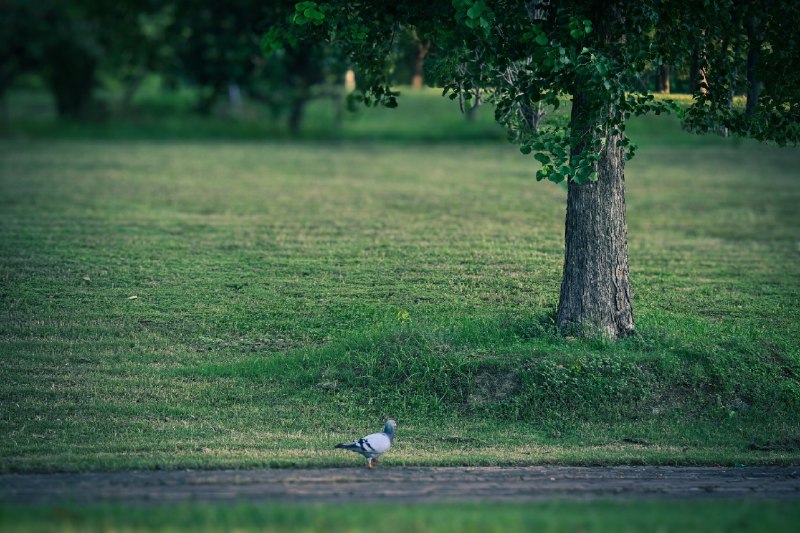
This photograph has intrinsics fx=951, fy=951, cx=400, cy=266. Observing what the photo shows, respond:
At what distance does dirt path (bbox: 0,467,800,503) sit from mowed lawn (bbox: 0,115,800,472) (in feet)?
0.95

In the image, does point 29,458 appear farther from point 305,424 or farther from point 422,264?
point 422,264

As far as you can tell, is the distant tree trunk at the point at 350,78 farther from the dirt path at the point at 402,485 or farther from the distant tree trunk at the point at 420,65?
the dirt path at the point at 402,485

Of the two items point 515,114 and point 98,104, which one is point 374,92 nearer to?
point 515,114

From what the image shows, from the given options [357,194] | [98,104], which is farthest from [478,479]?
[98,104]

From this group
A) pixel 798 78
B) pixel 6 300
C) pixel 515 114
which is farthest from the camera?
pixel 6 300

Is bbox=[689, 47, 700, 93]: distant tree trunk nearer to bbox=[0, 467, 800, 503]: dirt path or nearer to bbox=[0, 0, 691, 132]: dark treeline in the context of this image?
bbox=[0, 467, 800, 503]: dirt path

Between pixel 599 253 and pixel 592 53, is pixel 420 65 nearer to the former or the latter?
pixel 592 53

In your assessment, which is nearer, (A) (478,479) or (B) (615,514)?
(B) (615,514)

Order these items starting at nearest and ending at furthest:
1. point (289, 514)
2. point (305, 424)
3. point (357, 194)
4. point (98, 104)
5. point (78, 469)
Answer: point (289, 514)
point (78, 469)
point (305, 424)
point (357, 194)
point (98, 104)

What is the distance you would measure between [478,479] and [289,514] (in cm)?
221

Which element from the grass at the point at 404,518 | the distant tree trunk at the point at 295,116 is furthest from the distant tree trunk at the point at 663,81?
the distant tree trunk at the point at 295,116

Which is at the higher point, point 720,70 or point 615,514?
point 720,70

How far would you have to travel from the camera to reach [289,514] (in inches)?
280

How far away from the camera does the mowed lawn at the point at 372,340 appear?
32.6ft
